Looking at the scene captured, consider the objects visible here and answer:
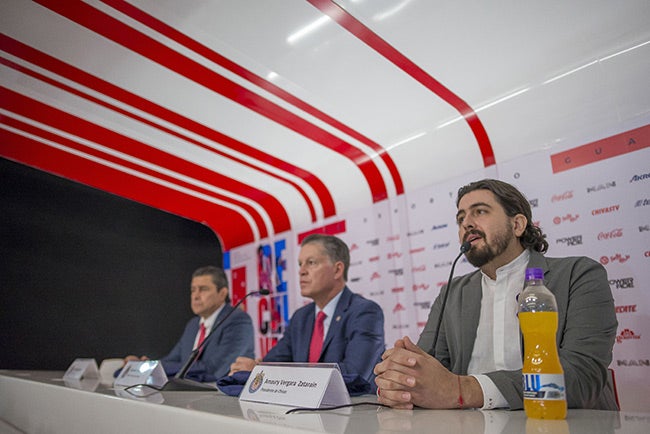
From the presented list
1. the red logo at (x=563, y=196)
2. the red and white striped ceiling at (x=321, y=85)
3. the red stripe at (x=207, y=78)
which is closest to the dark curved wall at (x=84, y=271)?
the red and white striped ceiling at (x=321, y=85)

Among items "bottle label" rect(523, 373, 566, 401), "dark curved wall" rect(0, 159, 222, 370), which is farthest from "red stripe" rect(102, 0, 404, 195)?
"dark curved wall" rect(0, 159, 222, 370)

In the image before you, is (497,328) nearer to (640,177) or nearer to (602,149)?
(640,177)

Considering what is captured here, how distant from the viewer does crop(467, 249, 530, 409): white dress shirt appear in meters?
1.70

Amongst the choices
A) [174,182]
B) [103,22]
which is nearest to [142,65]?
[103,22]

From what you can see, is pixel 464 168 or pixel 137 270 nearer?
pixel 464 168

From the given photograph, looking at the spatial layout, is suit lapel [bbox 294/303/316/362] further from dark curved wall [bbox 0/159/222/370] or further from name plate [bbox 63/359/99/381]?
dark curved wall [bbox 0/159/222/370]

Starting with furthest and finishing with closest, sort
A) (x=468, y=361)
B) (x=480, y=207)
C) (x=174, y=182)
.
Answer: (x=174, y=182) → (x=480, y=207) → (x=468, y=361)

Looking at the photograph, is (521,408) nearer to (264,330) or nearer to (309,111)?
(309,111)

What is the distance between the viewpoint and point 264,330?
15.2 ft

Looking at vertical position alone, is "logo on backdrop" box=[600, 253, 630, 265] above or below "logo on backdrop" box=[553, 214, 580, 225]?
below

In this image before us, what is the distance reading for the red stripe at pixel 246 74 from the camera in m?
2.59

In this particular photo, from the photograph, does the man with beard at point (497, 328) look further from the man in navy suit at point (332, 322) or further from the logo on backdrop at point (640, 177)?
the logo on backdrop at point (640, 177)

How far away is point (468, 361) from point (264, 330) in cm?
307

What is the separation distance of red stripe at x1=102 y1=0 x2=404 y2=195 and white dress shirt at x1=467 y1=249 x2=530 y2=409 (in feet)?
5.56
